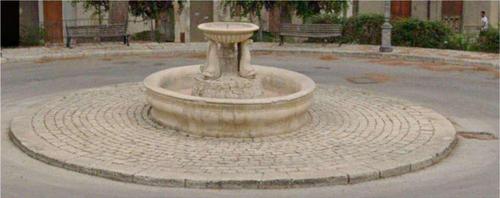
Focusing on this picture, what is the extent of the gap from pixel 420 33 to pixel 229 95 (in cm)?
1296

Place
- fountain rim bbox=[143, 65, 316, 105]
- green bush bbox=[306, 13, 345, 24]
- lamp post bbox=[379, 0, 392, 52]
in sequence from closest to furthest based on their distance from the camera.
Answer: fountain rim bbox=[143, 65, 316, 105], lamp post bbox=[379, 0, 392, 52], green bush bbox=[306, 13, 345, 24]

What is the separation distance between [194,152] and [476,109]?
654cm

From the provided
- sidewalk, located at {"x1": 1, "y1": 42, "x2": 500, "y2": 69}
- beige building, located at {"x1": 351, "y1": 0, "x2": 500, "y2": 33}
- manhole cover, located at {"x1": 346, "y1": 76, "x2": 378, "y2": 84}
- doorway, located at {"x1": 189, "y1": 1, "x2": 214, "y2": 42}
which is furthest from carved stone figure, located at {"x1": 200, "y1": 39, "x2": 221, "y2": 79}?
doorway, located at {"x1": 189, "y1": 1, "x2": 214, "y2": 42}

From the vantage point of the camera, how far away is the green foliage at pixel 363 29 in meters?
24.5

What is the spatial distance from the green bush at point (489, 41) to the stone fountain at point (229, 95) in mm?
10868

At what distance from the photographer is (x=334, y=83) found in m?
17.4

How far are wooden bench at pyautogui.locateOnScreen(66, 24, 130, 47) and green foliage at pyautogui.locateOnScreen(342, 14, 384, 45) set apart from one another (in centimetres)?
711

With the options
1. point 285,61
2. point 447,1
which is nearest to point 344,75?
point 285,61

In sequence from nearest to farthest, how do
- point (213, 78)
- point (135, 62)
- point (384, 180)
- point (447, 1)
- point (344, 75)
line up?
1. point (384, 180)
2. point (213, 78)
3. point (344, 75)
4. point (135, 62)
5. point (447, 1)

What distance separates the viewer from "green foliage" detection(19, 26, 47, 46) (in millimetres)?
25750

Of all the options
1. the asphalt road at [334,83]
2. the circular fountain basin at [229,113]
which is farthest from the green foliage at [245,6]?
the circular fountain basin at [229,113]

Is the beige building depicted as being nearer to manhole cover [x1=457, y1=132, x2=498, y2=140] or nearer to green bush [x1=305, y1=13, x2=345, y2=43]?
green bush [x1=305, y1=13, x2=345, y2=43]

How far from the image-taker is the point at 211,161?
988 cm

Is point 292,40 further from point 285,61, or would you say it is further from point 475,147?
point 475,147
